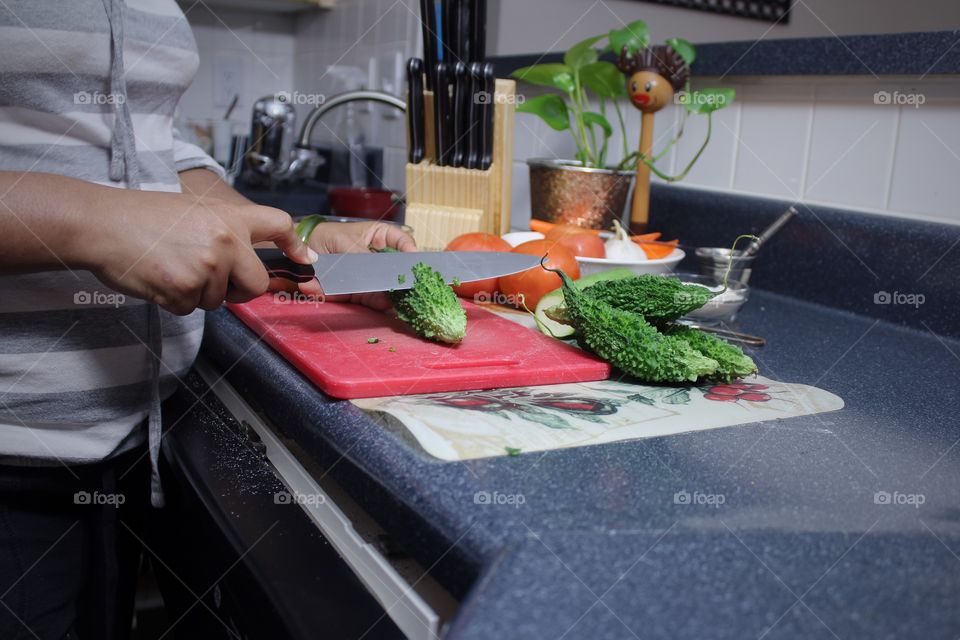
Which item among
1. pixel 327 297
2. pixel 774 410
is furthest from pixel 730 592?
pixel 327 297

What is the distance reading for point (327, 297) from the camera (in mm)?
821

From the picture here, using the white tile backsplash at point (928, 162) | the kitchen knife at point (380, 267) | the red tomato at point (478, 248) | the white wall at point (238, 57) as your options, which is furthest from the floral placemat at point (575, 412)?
the white wall at point (238, 57)

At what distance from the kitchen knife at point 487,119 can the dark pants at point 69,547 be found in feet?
1.93

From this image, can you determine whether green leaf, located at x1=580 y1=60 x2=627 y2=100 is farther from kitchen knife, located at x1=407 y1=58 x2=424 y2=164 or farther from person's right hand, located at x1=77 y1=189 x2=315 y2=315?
person's right hand, located at x1=77 y1=189 x2=315 y2=315

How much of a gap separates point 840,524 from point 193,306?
454 millimetres

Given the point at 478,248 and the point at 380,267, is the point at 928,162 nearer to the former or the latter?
the point at 478,248

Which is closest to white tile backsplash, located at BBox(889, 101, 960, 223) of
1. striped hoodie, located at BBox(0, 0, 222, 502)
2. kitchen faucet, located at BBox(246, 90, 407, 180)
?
striped hoodie, located at BBox(0, 0, 222, 502)

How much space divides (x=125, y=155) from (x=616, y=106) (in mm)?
671

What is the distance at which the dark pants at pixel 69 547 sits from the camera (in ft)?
2.35

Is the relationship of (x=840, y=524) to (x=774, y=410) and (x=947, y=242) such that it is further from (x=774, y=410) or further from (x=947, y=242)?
(x=947, y=242)

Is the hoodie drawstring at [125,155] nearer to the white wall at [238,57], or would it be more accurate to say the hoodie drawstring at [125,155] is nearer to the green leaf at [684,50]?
the green leaf at [684,50]

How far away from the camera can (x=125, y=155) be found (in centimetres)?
72

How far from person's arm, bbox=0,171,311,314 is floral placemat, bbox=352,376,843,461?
153mm

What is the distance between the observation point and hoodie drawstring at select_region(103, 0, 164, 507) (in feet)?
2.27
